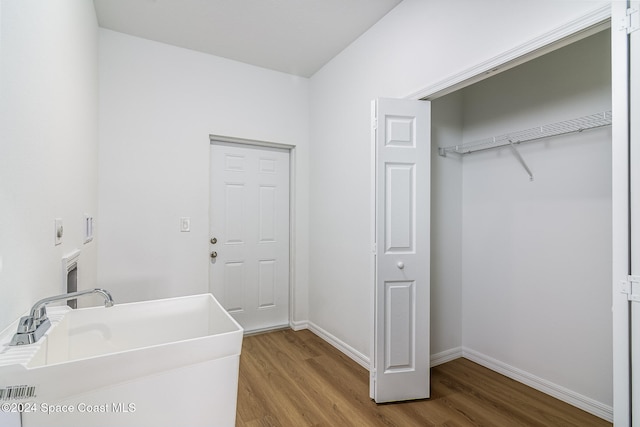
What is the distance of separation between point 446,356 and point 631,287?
5.98 ft

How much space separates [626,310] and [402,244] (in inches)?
43.8

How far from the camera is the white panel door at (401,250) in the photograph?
6.67 feet

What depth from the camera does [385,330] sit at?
2.06 meters

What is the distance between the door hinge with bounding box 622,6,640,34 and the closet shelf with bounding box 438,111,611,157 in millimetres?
872

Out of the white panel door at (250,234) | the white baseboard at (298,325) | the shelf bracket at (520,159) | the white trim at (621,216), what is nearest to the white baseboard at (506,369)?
the white baseboard at (298,325)

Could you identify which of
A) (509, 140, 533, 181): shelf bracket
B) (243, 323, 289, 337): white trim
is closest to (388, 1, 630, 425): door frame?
(509, 140, 533, 181): shelf bracket

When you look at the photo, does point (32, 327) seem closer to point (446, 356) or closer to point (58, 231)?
point (58, 231)

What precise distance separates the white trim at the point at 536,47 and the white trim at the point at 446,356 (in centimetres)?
209

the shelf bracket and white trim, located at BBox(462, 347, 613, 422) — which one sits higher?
the shelf bracket

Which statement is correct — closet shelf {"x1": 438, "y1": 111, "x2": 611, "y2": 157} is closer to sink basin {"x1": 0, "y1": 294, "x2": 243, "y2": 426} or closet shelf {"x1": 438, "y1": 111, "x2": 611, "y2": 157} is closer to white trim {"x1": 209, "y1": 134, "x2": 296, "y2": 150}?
white trim {"x1": 209, "y1": 134, "x2": 296, "y2": 150}

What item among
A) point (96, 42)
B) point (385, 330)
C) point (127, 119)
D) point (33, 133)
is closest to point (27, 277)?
point (33, 133)

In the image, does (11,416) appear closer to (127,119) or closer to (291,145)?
(127,119)

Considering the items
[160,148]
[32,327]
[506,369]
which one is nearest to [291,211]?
[160,148]

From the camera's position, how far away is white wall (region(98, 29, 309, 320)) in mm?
2527
